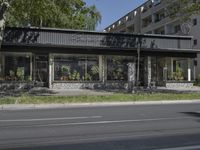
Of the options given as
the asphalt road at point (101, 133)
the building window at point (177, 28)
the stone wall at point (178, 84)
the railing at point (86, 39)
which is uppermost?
the building window at point (177, 28)

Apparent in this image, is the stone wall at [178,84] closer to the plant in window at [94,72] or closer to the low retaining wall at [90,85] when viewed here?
the low retaining wall at [90,85]

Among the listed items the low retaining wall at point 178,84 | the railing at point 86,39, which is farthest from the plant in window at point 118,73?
the low retaining wall at point 178,84

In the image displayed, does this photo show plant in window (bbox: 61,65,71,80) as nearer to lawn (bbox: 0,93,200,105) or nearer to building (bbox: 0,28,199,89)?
building (bbox: 0,28,199,89)

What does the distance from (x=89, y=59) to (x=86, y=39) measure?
5.60 ft

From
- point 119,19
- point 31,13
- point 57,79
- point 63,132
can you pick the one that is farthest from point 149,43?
point 119,19

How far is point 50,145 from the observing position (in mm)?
8844

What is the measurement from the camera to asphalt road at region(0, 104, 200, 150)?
8781mm

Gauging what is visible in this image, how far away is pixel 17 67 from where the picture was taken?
1244 inches

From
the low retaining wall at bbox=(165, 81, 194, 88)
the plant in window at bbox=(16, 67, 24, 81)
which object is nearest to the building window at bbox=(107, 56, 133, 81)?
the low retaining wall at bbox=(165, 81, 194, 88)

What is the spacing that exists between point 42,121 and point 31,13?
13.0 metres

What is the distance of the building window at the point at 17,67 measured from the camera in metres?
31.3

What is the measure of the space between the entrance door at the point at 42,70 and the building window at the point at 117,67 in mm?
5099

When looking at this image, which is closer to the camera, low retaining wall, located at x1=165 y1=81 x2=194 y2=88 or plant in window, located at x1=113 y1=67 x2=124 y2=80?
plant in window, located at x1=113 y1=67 x2=124 y2=80

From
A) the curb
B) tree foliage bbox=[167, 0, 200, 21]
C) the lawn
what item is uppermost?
tree foliage bbox=[167, 0, 200, 21]
